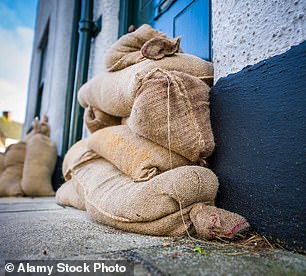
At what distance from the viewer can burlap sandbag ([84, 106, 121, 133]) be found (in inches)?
50.2

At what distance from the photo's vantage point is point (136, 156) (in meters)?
0.85

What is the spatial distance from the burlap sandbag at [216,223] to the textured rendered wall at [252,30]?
16.6 inches

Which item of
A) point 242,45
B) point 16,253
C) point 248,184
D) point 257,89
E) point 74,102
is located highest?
point 74,102

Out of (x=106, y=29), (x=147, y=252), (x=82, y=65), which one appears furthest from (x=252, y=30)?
(x=82, y=65)

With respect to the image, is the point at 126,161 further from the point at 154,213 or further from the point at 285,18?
the point at 285,18

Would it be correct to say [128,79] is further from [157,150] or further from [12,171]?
[12,171]

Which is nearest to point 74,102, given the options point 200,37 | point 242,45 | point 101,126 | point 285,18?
point 101,126

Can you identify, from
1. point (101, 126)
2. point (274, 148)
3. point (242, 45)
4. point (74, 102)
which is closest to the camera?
point (274, 148)

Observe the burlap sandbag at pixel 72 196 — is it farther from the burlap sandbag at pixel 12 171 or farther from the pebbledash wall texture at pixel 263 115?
the burlap sandbag at pixel 12 171

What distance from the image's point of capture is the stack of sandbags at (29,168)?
6.98ft

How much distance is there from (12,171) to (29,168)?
18 centimetres

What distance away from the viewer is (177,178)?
2.25 ft

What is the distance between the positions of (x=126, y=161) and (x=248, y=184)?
0.40 m

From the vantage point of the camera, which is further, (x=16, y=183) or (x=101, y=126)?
(x=16, y=183)
